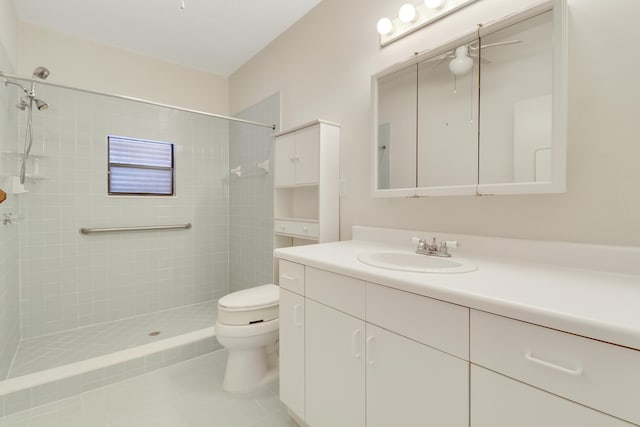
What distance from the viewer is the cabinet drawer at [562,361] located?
0.55m

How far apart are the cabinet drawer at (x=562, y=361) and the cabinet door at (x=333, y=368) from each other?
16.8 inches

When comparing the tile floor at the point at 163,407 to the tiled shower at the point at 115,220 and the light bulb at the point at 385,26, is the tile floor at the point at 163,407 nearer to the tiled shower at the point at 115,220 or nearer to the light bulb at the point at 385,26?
the tiled shower at the point at 115,220

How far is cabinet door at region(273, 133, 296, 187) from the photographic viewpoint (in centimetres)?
203

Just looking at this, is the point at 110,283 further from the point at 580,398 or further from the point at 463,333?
the point at 580,398

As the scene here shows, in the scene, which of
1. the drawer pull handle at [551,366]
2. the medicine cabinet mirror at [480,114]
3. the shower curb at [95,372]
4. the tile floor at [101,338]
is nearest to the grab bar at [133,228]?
the tile floor at [101,338]

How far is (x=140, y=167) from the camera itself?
111 inches

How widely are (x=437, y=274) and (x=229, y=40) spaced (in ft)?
8.59

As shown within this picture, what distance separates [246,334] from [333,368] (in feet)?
2.37

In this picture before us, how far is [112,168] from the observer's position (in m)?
2.68

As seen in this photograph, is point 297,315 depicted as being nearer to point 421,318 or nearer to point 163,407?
point 421,318

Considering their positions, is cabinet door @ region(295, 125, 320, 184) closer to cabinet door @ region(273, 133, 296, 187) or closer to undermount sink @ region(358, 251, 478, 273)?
cabinet door @ region(273, 133, 296, 187)

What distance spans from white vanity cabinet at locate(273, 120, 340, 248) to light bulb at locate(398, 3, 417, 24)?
26.6 inches

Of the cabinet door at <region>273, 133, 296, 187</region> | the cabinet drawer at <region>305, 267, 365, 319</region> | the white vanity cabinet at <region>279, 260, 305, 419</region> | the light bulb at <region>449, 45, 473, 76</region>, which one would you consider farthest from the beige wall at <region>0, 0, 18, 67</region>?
the light bulb at <region>449, 45, 473, 76</region>

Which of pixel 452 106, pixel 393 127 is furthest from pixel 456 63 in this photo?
pixel 393 127
